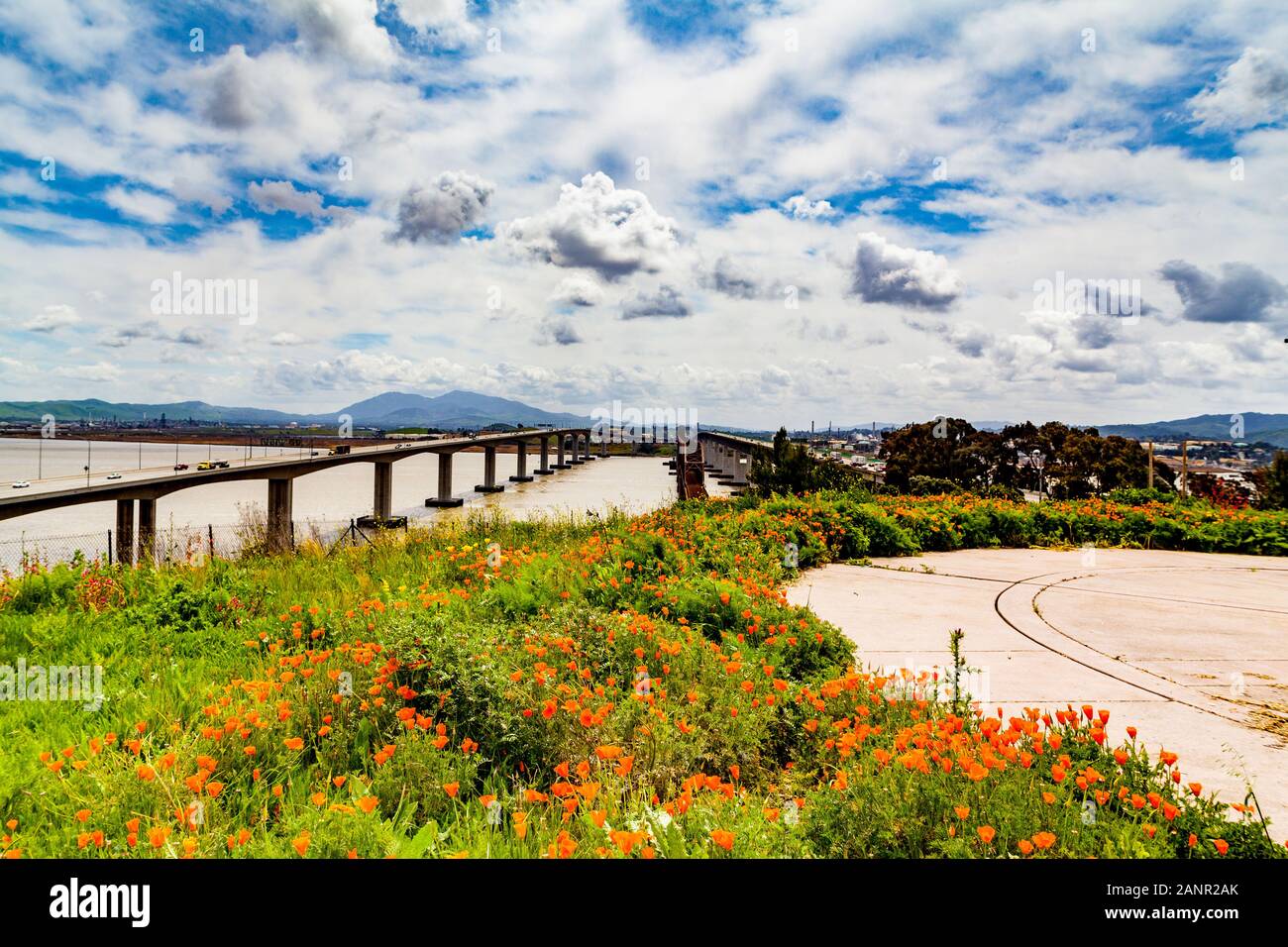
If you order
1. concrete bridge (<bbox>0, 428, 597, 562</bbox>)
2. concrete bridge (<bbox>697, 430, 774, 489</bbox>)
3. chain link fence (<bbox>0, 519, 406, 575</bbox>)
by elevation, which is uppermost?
concrete bridge (<bbox>697, 430, 774, 489</bbox>)

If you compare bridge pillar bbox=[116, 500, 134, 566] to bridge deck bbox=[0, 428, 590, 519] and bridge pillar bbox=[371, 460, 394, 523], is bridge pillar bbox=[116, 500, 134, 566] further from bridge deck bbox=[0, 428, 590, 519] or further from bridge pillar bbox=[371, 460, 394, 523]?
bridge pillar bbox=[371, 460, 394, 523]

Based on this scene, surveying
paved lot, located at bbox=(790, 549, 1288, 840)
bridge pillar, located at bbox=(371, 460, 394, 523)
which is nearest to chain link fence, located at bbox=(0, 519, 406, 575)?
bridge pillar, located at bbox=(371, 460, 394, 523)

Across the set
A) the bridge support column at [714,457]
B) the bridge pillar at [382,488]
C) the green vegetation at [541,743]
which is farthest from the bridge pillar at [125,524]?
the bridge support column at [714,457]

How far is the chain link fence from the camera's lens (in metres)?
11.5

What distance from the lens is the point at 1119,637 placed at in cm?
612

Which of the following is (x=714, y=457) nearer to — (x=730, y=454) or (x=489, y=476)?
(x=730, y=454)

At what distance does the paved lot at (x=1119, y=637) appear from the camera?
159 inches

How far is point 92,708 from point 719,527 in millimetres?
7473

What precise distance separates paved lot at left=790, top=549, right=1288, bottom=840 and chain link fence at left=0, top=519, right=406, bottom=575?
961cm

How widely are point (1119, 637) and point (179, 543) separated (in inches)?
707

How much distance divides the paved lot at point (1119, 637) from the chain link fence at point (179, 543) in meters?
9.61

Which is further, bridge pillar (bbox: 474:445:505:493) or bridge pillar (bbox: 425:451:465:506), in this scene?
bridge pillar (bbox: 474:445:505:493)

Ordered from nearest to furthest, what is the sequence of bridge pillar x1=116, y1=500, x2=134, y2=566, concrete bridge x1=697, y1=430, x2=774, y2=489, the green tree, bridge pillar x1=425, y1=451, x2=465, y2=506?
the green tree < bridge pillar x1=116, y1=500, x2=134, y2=566 < concrete bridge x1=697, y1=430, x2=774, y2=489 < bridge pillar x1=425, y1=451, x2=465, y2=506

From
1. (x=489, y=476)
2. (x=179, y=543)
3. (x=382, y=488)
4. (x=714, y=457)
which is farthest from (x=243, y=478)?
(x=714, y=457)
